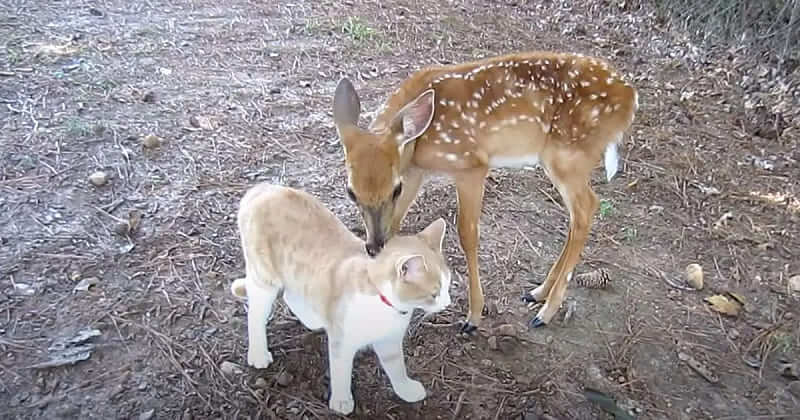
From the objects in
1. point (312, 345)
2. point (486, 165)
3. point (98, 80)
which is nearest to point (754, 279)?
point (486, 165)

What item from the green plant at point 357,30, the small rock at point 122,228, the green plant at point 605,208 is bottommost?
the small rock at point 122,228

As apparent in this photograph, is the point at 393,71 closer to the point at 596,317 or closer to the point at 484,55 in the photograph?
the point at 484,55

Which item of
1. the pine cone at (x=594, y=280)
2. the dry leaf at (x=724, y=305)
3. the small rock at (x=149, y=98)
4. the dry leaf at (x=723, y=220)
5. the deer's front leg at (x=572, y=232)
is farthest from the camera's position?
the small rock at (x=149, y=98)

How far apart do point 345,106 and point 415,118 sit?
0.30m

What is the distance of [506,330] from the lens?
320 centimetres

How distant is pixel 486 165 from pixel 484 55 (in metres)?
2.94

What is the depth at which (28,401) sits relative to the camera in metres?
2.64

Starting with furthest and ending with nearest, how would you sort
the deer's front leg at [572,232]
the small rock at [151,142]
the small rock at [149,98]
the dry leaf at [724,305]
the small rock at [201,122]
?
the small rock at [149,98]
the small rock at [201,122]
the small rock at [151,142]
the dry leaf at [724,305]
the deer's front leg at [572,232]

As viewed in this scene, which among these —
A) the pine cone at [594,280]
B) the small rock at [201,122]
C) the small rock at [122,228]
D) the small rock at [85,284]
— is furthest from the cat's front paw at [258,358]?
the small rock at [201,122]

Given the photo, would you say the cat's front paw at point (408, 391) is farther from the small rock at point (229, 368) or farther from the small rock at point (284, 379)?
the small rock at point (229, 368)

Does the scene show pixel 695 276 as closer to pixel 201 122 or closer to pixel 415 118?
pixel 415 118

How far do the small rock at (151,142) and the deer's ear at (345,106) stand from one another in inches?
69.9

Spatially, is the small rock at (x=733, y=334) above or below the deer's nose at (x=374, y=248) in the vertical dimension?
below

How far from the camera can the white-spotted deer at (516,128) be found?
317cm
